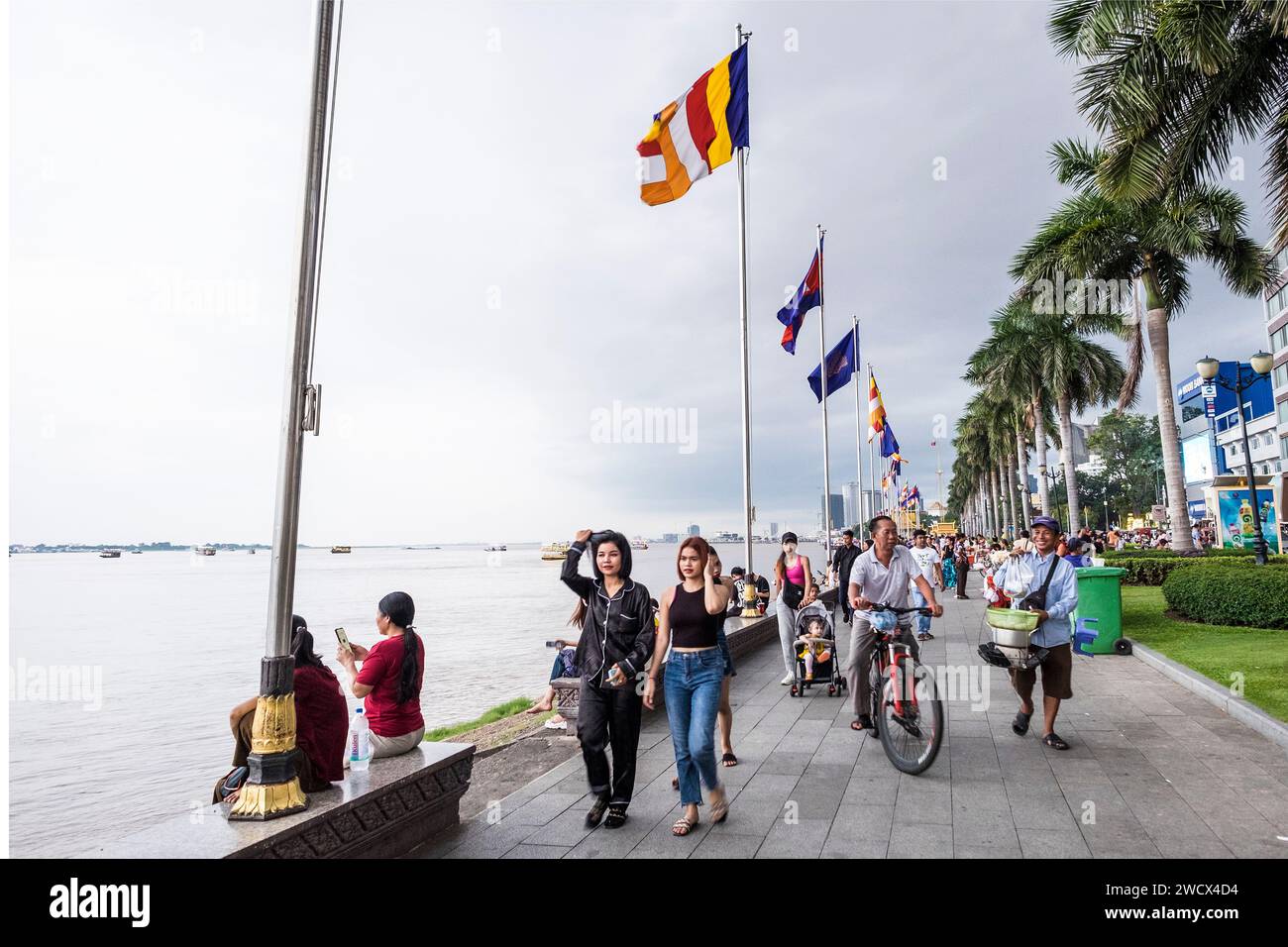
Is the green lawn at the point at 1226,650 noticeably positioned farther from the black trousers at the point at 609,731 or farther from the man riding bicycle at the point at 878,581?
the black trousers at the point at 609,731

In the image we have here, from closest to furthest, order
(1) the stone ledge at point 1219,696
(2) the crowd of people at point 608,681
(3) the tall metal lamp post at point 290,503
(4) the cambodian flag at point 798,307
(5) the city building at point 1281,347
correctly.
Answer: (3) the tall metal lamp post at point 290,503 → (2) the crowd of people at point 608,681 → (1) the stone ledge at point 1219,696 → (4) the cambodian flag at point 798,307 → (5) the city building at point 1281,347

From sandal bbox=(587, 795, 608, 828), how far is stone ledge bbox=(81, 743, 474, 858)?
86 cm

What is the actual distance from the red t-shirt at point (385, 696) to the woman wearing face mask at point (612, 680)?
43.2 inches

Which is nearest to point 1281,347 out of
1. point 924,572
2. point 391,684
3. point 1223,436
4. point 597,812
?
point 1223,436

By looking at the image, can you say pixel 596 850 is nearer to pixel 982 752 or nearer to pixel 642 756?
pixel 642 756

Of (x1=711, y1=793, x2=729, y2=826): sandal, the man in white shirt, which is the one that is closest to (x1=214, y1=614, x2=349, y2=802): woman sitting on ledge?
(x1=711, y1=793, x2=729, y2=826): sandal

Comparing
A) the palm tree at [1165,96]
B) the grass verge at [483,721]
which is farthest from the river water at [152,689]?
the palm tree at [1165,96]

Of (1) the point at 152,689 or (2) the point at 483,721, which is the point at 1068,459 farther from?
(1) the point at 152,689

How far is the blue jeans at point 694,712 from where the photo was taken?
4988 mm

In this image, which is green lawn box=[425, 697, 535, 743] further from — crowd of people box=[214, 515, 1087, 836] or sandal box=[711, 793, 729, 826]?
sandal box=[711, 793, 729, 826]

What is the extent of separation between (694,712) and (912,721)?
6.91ft
